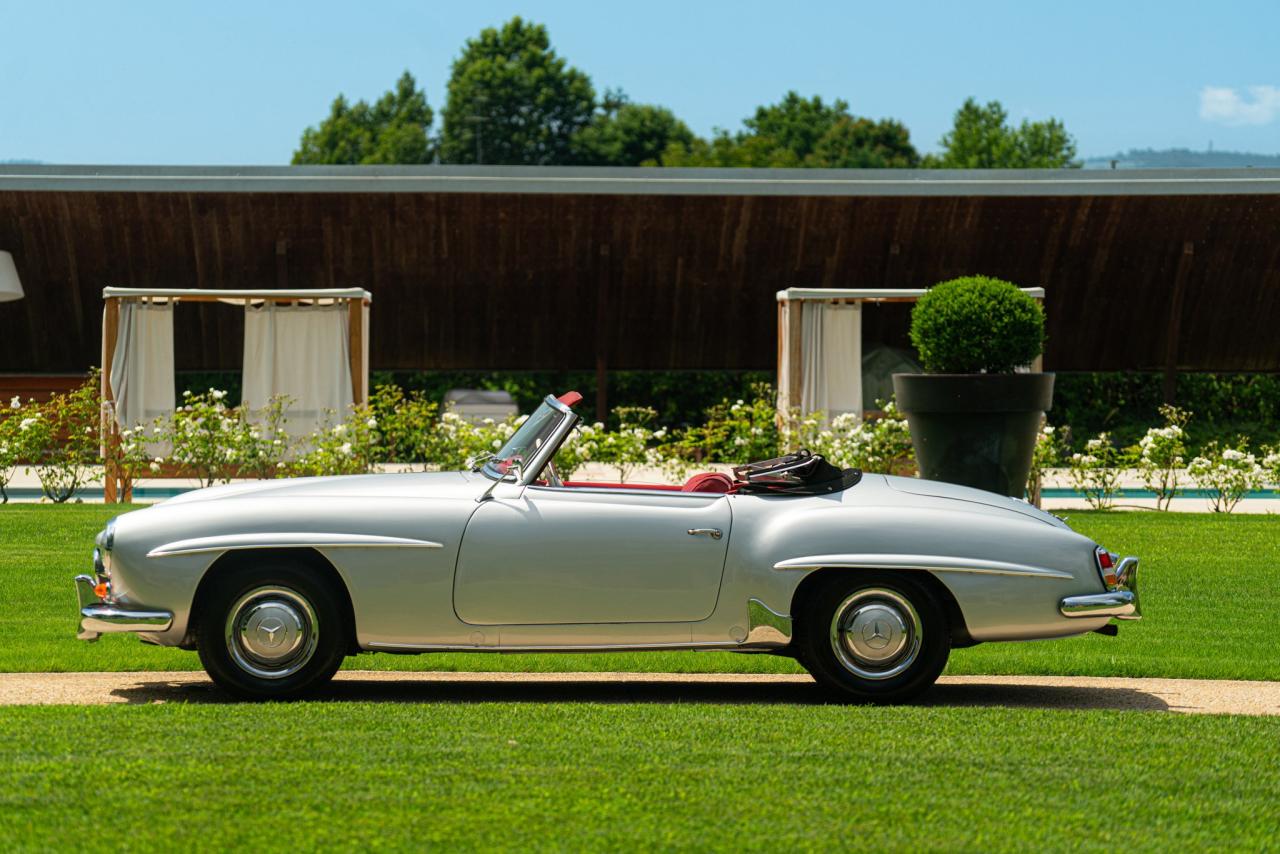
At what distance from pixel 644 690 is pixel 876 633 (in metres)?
1.08

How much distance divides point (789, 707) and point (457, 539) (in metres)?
1.43

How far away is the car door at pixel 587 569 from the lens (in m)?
6.02

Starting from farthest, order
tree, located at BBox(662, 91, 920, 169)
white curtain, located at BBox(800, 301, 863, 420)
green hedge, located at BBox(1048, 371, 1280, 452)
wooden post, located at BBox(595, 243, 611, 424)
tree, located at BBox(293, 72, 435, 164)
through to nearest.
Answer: tree, located at BBox(293, 72, 435, 164)
tree, located at BBox(662, 91, 920, 169)
green hedge, located at BBox(1048, 371, 1280, 452)
wooden post, located at BBox(595, 243, 611, 424)
white curtain, located at BBox(800, 301, 863, 420)

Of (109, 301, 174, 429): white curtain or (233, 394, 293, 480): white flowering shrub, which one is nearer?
(233, 394, 293, 480): white flowering shrub

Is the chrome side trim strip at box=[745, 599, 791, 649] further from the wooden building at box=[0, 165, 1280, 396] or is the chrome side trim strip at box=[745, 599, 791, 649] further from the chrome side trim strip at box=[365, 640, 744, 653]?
the wooden building at box=[0, 165, 1280, 396]

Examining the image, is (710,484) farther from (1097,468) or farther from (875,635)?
(1097,468)

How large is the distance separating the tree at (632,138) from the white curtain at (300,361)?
56262 mm

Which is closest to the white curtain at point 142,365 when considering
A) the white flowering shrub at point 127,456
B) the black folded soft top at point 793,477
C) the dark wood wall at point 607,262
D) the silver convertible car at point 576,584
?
the white flowering shrub at point 127,456

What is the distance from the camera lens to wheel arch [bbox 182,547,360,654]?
600 centimetres

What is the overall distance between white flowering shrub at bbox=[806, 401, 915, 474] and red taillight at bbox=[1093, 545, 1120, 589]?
318 inches

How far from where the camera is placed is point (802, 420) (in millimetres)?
15594

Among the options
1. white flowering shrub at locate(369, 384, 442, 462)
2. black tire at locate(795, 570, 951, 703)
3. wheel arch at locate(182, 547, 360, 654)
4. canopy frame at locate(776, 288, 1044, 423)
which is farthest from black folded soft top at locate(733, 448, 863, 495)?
canopy frame at locate(776, 288, 1044, 423)

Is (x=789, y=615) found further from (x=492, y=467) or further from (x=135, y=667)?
→ (x=135, y=667)

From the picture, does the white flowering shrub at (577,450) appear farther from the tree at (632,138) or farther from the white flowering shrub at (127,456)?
the tree at (632,138)
